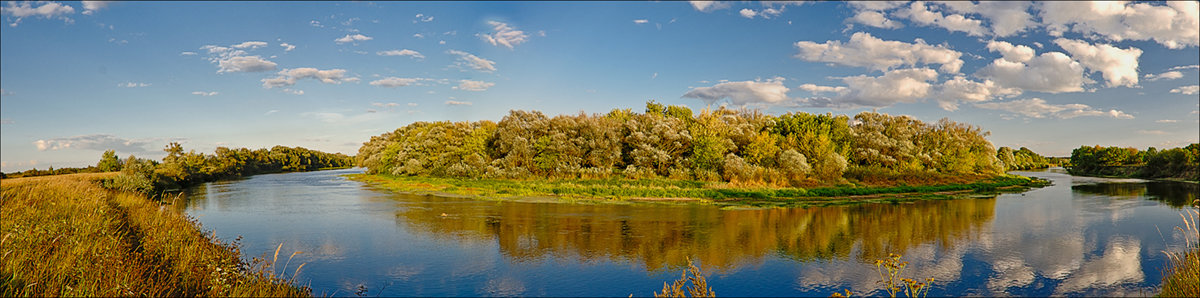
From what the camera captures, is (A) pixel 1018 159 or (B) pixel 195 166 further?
(A) pixel 1018 159

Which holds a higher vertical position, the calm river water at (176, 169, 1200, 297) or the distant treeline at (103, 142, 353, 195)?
the distant treeline at (103, 142, 353, 195)

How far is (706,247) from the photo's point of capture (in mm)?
18234

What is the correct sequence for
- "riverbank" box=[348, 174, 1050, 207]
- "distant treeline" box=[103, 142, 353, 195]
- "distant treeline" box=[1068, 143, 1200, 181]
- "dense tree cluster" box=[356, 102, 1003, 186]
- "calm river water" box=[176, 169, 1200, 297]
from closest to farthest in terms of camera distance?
"calm river water" box=[176, 169, 1200, 297], "riverbank" box=[348, 174, 1050, 207], "distant treeline" box=[103, 142, 353, 195], "dense tree cluster" box=[356, 102, 1003, 186], "distant treeline" box=[1068, 143, 1200, 181]

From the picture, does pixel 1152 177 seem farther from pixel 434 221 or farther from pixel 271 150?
pixel 271 150

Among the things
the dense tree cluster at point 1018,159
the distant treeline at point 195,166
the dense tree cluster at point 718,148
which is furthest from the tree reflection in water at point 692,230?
the dense tree cluster at point 1018,159

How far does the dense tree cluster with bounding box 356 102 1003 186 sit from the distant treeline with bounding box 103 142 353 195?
28126 millimetres

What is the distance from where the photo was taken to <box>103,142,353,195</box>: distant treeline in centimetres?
4447

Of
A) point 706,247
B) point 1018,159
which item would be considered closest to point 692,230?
point 706,247

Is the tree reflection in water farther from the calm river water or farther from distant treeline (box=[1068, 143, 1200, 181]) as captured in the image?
distant treeline (box=[1068, 143, 1200, 181])

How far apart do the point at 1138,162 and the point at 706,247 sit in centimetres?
12801

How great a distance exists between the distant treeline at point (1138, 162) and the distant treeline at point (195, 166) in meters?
112

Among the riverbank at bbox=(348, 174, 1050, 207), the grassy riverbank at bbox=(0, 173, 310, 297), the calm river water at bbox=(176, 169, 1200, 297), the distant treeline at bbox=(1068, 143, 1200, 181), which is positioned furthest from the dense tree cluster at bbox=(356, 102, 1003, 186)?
the grassy riverbank at bbox=(0, 173, 310, 297)

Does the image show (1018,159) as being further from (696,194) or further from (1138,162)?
(696,194)

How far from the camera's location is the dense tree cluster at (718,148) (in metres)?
51.5
